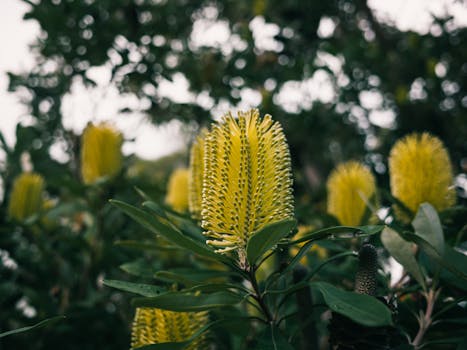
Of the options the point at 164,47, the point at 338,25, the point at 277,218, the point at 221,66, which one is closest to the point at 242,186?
the point at 277,218

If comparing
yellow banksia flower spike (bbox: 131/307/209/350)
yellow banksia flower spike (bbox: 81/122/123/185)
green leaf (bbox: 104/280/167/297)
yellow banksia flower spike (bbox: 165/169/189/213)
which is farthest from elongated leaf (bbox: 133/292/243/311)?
yellow banksia flower spike (bbox: 81/122/123/185)

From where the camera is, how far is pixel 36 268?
8.02 feet

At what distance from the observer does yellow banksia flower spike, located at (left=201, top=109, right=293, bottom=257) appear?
36.5 inches

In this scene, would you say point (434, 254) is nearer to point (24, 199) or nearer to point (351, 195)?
point (351, 195)

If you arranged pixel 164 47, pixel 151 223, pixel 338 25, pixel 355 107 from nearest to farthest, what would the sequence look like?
pixel 151 223 → pixel 164 47 → pixel 355 107 → pixel 338 25

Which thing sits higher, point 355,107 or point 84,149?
point 355,107

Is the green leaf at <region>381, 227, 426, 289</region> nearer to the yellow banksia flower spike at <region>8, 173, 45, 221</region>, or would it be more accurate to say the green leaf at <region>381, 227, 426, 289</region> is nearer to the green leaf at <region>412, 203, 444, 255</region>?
the green leaf at <region>412, 203, 444, 255</region>

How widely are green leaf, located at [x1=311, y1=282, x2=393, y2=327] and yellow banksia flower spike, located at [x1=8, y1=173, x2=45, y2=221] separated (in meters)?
1.86

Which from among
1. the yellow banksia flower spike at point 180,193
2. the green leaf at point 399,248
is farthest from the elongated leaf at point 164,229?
the yellow banksia flower spike at point 180,193

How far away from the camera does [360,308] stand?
29.9 inches

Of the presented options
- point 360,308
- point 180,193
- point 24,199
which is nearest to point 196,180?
point 360,308

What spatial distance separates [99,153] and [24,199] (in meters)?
0.51

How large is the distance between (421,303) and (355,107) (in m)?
3.11

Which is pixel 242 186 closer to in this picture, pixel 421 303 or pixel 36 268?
pixel 421 303
